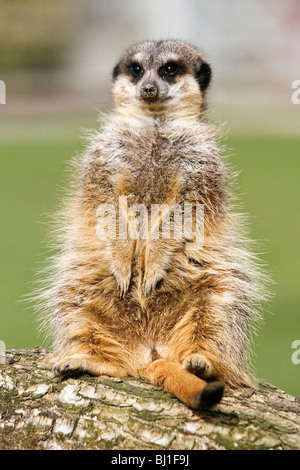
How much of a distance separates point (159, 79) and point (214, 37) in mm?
22117

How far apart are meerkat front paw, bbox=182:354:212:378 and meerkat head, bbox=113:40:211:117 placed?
5.84ft

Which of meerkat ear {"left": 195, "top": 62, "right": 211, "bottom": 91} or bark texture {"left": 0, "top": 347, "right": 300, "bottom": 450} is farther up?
meerkat ear {"left": 195, "top": 62, "right": 211, "bottom": 91}

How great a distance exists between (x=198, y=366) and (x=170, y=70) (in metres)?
2.19

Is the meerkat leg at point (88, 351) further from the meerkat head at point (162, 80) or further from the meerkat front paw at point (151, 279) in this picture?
the meerkat head at point (162, 80)

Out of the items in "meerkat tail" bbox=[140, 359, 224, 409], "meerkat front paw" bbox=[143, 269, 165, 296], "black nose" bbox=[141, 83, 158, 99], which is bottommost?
"meerkat tail" bbox=[140, 359, 224, 409]

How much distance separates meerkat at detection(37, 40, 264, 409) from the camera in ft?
14.1

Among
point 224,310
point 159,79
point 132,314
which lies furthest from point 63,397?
point 159,79

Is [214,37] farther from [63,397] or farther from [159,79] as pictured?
[63,397]

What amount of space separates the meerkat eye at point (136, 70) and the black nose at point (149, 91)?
1.04 ft

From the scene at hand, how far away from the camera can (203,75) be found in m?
5.45

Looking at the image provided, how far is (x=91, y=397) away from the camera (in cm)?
398

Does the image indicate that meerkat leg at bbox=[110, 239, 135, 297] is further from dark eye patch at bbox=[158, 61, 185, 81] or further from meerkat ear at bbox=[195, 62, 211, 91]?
meerkat ear at bbox=[195, 62, 211, 91]

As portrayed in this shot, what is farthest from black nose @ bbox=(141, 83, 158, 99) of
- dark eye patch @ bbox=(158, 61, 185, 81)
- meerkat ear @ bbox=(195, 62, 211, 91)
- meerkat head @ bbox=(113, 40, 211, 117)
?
meerkat ear @ bbox=(195, 62, 211, 91)

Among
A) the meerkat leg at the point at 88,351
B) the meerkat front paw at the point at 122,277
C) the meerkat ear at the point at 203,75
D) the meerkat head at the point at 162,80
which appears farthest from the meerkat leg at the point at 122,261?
the meerkat ear at the point at 203,75
